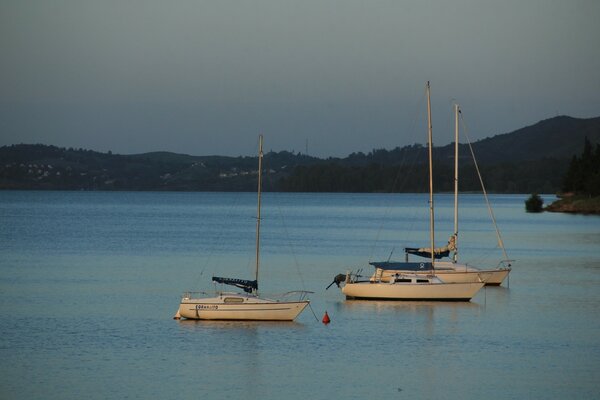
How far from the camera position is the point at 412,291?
45.0 meters

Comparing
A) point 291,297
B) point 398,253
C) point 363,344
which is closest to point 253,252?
point 398,253

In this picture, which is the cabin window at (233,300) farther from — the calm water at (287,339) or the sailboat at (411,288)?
→ the sailboat at (411,288)

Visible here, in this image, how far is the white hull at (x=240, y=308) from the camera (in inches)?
1501

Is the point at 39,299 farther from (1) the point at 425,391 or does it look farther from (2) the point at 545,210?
(2) the point at 545,210

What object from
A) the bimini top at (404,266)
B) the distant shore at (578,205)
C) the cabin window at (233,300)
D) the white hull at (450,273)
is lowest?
the cabin window at (233,300)

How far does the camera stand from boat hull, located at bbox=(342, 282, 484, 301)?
4506 centimetres

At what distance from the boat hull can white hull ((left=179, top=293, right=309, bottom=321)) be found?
737 centimetres

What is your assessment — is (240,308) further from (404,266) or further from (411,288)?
(404,266)

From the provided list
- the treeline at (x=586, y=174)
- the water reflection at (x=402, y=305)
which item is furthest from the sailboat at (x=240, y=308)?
the treeline at (x=586, y=174)

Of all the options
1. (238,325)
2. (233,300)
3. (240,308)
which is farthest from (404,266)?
(238,325)

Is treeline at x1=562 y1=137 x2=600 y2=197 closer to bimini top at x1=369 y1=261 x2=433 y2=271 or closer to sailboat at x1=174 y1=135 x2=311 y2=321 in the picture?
bimini top at x1=369 y1=261 x2=433 y2=271

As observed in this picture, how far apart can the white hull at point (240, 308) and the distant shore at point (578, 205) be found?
4618 inches

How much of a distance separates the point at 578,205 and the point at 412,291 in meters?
116

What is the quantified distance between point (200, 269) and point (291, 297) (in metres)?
16.6
